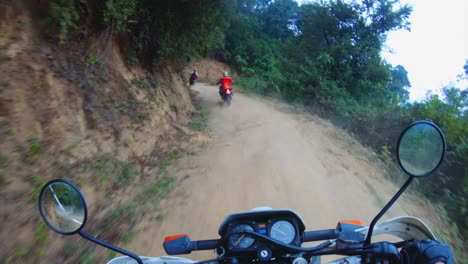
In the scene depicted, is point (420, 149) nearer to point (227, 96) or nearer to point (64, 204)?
point (64, 204)

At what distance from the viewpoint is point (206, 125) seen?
10.7 metres

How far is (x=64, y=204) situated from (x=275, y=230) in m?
1.27

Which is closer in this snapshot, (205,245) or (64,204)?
(64,204)

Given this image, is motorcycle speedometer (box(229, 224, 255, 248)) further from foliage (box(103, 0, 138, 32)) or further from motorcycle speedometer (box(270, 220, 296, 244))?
foliage (box(103, 0, 138, 32))

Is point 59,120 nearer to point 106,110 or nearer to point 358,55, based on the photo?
point 106,110

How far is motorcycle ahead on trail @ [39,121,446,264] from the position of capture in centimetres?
196

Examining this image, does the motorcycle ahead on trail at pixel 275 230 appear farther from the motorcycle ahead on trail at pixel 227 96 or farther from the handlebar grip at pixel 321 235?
the motorcycle ahead on trail at pixel 227 96

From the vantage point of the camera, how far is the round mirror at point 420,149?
194 centimetres

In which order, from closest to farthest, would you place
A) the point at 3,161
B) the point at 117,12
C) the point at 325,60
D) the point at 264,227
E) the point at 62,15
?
the point at 264,227 < the point at 3,161 < the point at 62,15 < the point at 117,12 < the point at 325,60

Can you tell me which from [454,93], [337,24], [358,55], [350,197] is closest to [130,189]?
[350,197]

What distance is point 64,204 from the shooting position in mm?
2068

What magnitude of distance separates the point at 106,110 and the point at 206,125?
14.5 feet

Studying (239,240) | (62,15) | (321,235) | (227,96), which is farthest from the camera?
(227,96)

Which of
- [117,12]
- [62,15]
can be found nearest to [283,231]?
[62,15]
